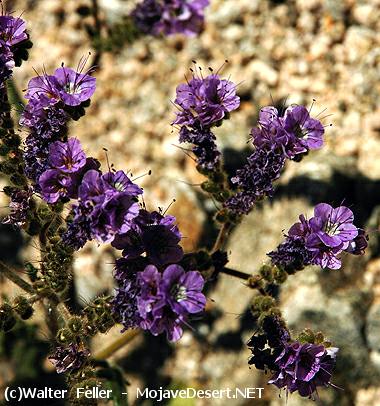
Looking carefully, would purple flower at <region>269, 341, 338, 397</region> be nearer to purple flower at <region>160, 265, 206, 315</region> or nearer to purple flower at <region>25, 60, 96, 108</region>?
purple flower at <region>160, 265, 206, 315</region>

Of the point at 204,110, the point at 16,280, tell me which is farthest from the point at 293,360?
the point at 16,280

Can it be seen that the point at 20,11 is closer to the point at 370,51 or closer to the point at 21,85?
the point at 21,85

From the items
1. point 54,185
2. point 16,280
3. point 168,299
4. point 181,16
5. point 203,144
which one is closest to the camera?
point 168,299

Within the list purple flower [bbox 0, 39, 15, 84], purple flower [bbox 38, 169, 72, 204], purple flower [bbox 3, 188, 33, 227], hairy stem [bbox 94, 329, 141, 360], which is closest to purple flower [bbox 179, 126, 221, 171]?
purple flower [bbox 38, 169, 72, 204]

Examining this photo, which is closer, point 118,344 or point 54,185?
point 54,185

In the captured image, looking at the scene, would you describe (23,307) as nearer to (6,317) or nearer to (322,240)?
(6,317)

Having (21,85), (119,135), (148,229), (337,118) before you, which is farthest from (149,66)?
(148,229)
